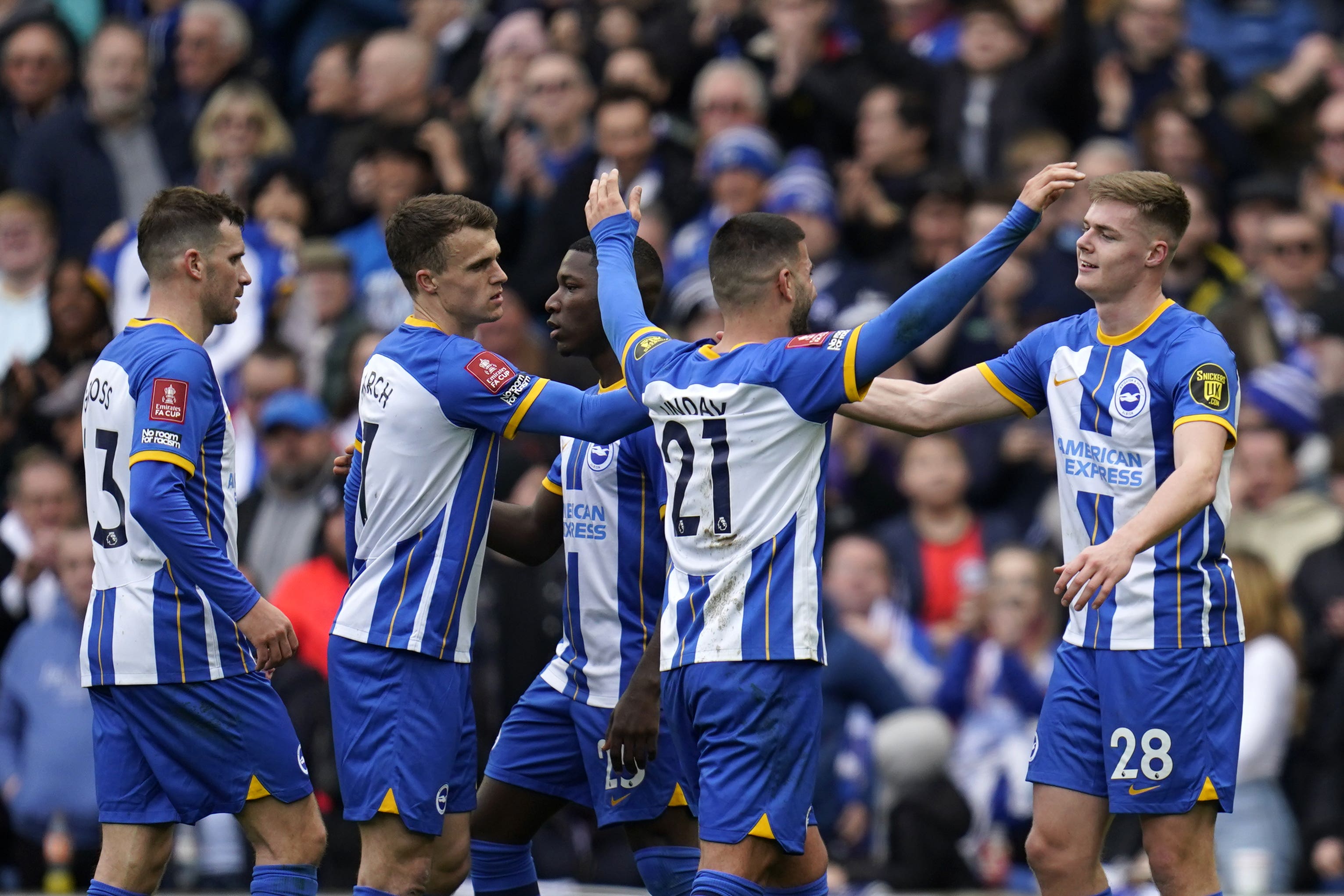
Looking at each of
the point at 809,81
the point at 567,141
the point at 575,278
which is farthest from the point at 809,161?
the point at 575,278

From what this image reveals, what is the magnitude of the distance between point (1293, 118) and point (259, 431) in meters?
6.95

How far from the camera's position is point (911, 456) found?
10797mm

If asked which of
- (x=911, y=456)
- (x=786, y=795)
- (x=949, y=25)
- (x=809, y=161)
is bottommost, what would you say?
(x=786, y=795)

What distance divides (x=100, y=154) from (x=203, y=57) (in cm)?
113

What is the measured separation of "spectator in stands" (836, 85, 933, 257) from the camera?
40.0ft

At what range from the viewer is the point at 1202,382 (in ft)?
20.4

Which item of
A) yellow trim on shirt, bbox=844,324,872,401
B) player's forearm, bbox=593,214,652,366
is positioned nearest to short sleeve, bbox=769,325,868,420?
yellow trim on shirt, bbox=844,324,872,401

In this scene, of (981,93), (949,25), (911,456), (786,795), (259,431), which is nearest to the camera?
(786,795)

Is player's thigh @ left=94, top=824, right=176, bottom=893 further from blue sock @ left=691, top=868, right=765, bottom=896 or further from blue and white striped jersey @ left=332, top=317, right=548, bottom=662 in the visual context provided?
blue sock @ left=691, top=868, right=765, bottom=896

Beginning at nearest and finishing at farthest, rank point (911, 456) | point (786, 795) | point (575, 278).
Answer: point (786, 795), point (575, 278), point (911, 456)

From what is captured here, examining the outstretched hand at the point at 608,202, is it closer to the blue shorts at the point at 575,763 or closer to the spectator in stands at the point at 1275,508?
the blue shorts at the point at 575,763

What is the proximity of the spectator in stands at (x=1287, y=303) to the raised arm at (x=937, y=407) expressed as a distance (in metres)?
4.21

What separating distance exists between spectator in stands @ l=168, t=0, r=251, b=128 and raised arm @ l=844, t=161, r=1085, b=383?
9229 millimetres

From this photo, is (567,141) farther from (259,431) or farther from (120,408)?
(120,408)
